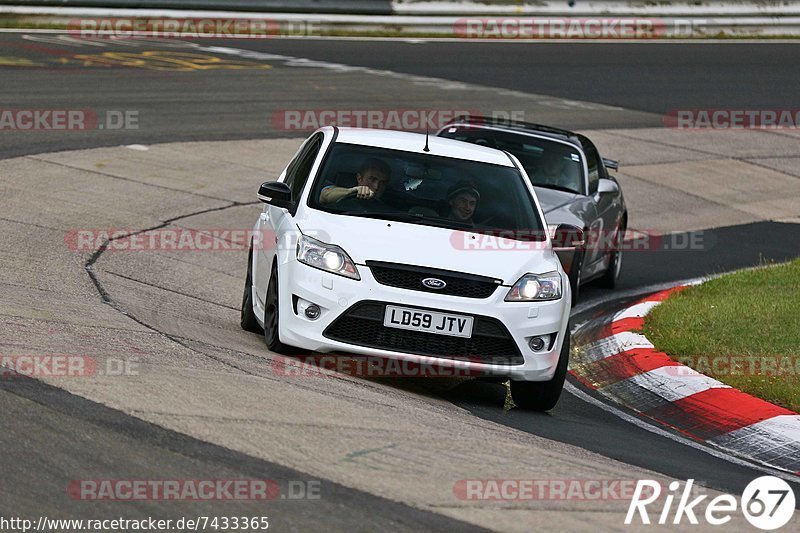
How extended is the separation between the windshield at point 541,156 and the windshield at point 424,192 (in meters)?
3.87

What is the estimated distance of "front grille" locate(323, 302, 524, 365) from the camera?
823cm

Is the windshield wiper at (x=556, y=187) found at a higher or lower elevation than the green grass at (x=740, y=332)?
higher

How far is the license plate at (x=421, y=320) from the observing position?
820 centimetres

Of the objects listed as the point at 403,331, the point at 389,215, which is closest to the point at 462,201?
the point at 389,215

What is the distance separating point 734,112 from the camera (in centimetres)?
2566

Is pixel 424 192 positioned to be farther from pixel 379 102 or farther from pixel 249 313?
pixel 379 102

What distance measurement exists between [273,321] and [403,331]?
3.35 ft

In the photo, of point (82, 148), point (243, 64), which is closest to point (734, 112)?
point (243, 64)

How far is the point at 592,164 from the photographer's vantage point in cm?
1412

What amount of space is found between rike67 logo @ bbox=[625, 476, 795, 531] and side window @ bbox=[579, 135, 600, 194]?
7012mm

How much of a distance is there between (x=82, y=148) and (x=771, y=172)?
11108 millimetres

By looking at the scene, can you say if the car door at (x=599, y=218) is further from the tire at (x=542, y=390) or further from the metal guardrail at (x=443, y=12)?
the metal guardrail at (x=443, y=12)

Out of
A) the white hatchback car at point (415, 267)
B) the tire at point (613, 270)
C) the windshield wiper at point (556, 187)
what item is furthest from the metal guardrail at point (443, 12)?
the white hatchback car at point (415, 267)

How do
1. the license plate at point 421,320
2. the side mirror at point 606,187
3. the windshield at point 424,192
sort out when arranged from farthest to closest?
1. the side mirror at point 606,187
2. the windshield at point 424,192
3. the license plate at point 421,320
